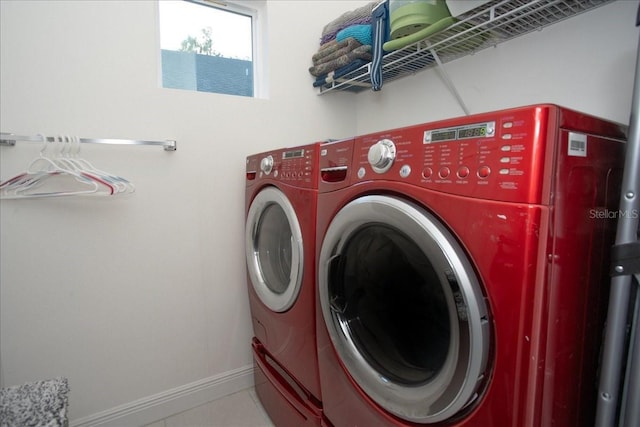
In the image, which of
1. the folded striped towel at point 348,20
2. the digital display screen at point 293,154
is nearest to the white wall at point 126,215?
the folded striped towel at point 348,20

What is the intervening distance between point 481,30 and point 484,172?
905 mm

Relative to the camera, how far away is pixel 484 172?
60cm

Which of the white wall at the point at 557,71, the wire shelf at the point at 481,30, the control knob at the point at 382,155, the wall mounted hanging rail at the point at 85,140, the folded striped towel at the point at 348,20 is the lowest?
the control knob at the point at 382,155

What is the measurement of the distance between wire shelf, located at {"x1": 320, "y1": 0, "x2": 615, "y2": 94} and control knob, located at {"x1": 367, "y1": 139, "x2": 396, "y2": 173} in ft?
2.12

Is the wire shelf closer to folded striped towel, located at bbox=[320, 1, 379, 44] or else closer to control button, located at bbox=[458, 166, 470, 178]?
folded striped towel, located at bbox=[320, 1, 379, 44]

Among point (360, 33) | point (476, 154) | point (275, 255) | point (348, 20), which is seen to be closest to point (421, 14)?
point (360, 33)

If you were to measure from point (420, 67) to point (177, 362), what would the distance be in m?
1.94

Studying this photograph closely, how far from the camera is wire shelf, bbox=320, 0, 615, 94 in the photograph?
3.41 feet

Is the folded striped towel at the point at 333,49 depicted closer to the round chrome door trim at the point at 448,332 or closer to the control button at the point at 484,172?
the round chrome door trim at the point at 448,332

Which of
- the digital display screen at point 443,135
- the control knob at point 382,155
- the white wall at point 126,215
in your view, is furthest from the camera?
the white wall at point 126,215

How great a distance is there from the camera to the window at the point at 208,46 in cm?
167

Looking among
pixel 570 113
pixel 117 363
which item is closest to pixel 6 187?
pixel 117 363

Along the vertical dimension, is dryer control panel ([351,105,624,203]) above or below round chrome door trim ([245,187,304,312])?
above

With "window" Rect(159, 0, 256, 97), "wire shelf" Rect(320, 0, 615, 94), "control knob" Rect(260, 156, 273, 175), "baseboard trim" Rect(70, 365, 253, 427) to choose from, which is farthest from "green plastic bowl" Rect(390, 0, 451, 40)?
"baseboard trim" Rect(70, 365, 253, 427)
